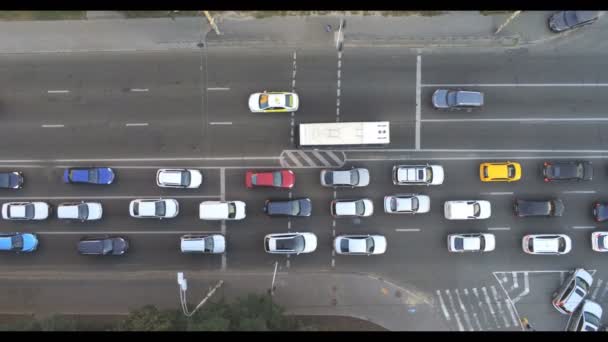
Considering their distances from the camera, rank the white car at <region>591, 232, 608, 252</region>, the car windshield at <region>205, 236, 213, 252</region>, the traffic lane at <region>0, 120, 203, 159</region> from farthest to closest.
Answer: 1. the traffic lane at <region>0, 120, 203, 159</region>
2. the white car at <region>591, 232, 608, 252</region>
3. the car windshield at <region>205, 236, 213, 252</region>

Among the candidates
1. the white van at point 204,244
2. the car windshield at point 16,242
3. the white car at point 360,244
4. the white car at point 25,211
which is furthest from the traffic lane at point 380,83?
the car windshield at point 16,242

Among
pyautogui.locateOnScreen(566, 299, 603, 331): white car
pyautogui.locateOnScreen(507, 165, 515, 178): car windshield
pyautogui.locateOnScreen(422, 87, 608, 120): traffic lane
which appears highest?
pyautogui.locateOnScreen(422, 87, 608, 120): traffic lane

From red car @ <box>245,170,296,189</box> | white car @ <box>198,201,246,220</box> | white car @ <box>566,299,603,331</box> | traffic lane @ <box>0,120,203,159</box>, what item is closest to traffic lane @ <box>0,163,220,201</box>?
traffic lane @ <box>0,120,203,159</box>

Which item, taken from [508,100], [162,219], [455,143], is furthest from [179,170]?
[508,100]

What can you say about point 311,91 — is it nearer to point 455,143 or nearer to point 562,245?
point 455,143

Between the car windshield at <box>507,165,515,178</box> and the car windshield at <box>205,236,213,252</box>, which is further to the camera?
the car windshield at <box>507,165,515,178</box>

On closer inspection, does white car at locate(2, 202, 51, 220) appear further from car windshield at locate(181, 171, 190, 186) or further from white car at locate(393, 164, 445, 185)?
white car at locate(393, 164, 445, 185)
